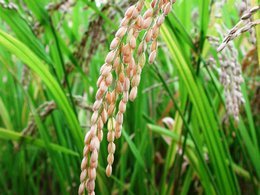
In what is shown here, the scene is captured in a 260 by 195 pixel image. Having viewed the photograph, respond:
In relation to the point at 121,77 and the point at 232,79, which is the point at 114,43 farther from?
the point at 232,79

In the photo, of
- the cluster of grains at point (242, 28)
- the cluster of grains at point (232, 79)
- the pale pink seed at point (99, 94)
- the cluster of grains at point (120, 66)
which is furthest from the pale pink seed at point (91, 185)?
the cluster of grains at point (232, 79)

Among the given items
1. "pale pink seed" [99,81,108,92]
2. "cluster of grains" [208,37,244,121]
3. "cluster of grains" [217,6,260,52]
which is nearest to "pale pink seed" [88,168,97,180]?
"pale pink seed" [99,81,108,92]

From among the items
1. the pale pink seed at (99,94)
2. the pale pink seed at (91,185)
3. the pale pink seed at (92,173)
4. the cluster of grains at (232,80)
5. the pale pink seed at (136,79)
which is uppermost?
the pale pink seed at (99,94)

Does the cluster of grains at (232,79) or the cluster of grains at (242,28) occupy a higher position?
the cluster of grains at (242,28)

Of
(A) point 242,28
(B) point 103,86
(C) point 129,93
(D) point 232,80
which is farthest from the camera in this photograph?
(C) point 129,93

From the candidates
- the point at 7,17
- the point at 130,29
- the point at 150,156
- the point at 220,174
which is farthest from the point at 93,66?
the point at 130,29

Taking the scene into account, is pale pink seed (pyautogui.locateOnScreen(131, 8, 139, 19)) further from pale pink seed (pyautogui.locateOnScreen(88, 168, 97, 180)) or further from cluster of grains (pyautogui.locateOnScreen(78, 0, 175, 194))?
pale pink seed (pyautogui.locateOnScreen(88, 168, 97, 180))

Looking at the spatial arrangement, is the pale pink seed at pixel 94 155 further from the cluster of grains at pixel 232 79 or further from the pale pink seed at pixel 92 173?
the cluster of grains at pixel 232 79

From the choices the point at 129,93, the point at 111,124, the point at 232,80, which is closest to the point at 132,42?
the point at 111,124
